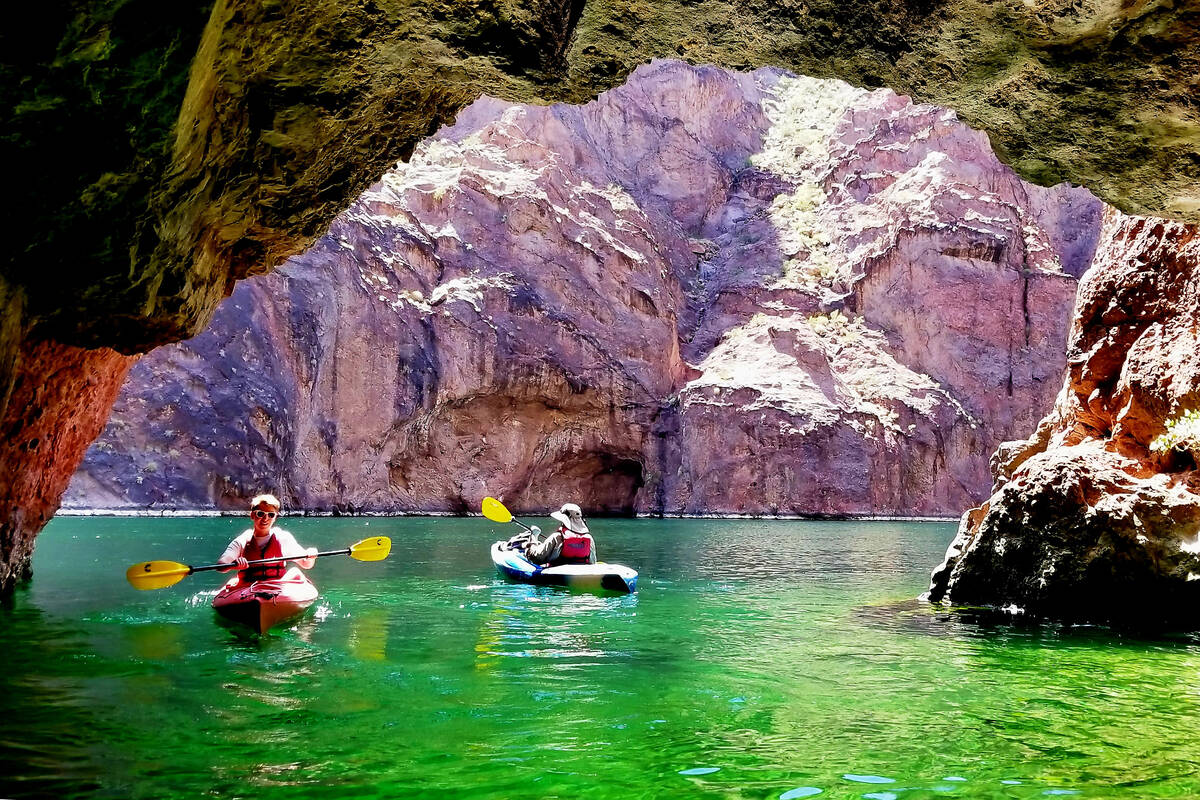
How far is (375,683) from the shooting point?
8.28 m

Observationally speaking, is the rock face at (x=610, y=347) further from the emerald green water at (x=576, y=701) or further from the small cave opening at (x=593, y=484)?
the emerald green water at (x=576, y=701)

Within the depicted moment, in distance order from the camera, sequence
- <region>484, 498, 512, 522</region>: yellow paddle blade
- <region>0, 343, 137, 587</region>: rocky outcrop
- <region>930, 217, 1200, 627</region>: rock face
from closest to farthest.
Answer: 1. <region>0, 343, 137, 587</region>: rocky outcrop
2. <region>930, 217, 1200, 627</region>: rock face
3. <region>484, 498, 512, 522</region>: yellow paddle blade

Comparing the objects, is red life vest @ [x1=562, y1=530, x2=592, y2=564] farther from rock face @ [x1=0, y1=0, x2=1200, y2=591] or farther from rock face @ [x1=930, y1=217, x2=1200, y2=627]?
rock face @ [x1=0, y1=0, x2=1200, y2=591]

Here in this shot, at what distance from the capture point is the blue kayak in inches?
634

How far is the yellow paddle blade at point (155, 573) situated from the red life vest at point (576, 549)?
7.37 m

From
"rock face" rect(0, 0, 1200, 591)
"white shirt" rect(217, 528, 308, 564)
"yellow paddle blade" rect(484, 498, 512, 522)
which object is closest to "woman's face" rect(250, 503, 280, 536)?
"white shirt" rect(217, 528, 308, 564)

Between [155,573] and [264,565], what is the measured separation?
125cm

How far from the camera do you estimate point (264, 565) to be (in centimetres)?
1187

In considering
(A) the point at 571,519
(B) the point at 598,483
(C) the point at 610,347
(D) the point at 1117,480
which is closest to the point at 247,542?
(A) the point at 571,519

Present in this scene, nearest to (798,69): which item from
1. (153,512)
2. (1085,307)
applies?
(1085,307)

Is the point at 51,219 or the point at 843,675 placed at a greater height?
the point at 51,219

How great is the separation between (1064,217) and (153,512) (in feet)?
197

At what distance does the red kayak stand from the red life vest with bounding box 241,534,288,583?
17cm

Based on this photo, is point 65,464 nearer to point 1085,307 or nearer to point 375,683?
point 375,683
